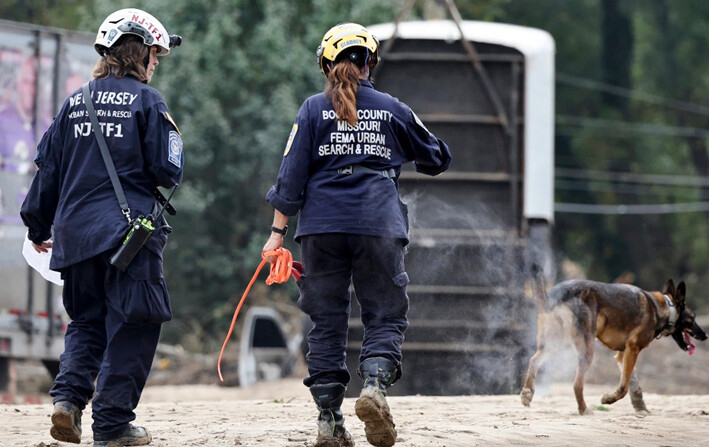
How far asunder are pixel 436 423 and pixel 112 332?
2.45 m

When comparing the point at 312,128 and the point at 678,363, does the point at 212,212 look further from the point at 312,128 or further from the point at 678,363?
the point at 312,128

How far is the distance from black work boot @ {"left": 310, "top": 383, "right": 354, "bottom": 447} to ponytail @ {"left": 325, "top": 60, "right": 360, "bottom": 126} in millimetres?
1443

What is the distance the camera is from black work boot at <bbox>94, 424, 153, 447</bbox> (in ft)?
21.9

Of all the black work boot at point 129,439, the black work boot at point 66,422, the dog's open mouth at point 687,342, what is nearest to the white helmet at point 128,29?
the black work boot at point 66,422

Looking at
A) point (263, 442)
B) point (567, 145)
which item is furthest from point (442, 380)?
point (567, 145)

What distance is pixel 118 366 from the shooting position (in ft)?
21.7

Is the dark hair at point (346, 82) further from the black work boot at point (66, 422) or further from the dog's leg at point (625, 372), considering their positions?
the dog's leg at point (625, 372)

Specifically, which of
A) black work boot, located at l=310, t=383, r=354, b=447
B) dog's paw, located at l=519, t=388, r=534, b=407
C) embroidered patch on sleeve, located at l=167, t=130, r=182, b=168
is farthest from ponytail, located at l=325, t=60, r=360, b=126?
dog's paw, located at l=519, t=388, r=534, b=407

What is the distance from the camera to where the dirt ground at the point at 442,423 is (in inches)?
285

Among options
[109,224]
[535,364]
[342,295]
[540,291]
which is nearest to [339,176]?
[342,295]

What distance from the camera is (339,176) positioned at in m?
6.75

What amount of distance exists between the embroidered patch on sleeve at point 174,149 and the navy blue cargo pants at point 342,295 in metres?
0.81

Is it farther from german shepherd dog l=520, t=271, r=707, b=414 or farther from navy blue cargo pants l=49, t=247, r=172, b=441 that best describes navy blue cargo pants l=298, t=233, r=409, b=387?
german shepherd dog l=520, t=271, r=707, b=414

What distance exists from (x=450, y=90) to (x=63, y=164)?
7.59 meters
